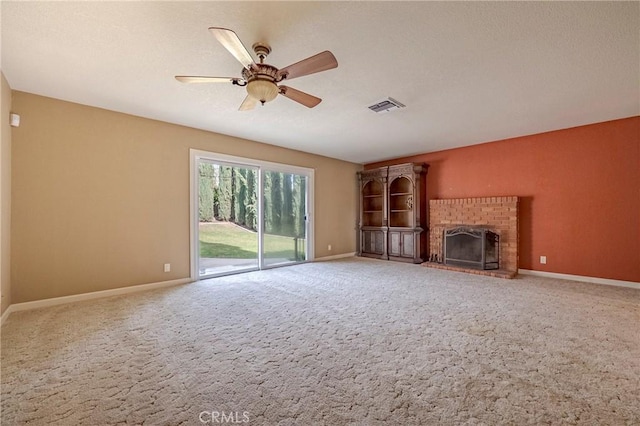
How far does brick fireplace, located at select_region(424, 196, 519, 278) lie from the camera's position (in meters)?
4.62

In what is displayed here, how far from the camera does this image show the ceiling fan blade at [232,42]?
1.59 meters

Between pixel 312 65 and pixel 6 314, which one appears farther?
pixel 6 314

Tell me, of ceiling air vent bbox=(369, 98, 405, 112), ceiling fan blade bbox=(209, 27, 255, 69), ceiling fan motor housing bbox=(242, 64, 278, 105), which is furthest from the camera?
ceiling air vent bbox=(369, 98, 405, 112)

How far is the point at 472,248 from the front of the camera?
4918 millimetres

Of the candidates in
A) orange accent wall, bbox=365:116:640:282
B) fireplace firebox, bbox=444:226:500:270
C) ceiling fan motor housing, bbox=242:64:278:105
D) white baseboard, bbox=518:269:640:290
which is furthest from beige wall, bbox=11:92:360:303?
white baseboard, bbox=518:269:640:290

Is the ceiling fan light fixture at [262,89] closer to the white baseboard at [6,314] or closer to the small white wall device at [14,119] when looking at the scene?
the small white wall device at [14,119]

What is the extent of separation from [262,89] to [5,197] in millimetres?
2957

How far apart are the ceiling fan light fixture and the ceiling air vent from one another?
153 cm

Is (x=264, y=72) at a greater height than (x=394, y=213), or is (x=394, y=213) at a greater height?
(x=264, y=72)

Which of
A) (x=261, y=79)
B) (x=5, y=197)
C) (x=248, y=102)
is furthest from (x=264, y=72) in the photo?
(x=5, y=197)

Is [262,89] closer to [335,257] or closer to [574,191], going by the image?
[335,257]

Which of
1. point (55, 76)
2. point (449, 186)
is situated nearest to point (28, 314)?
point (55, 76)

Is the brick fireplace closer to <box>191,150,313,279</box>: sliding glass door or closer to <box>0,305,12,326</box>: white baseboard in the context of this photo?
<box>191,150,313,279</box>: sliding glass door

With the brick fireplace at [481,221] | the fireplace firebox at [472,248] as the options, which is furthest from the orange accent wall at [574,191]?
the fireplace firebox at [472,248]
